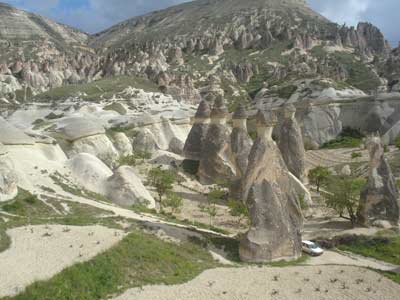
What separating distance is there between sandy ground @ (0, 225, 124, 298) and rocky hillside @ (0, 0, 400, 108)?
48.3 metres

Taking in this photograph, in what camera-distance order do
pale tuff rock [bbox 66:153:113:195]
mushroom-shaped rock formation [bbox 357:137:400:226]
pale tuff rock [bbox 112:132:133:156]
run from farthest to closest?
pale tuff rock [bbox 112:132:133:156]
pale tuff rock [bbox 66:153:113:195]
mushroom-shaped rock formation [bbox 357:137:400:226]

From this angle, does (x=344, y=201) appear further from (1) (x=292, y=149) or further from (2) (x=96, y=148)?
(2) (x=96, y=148)

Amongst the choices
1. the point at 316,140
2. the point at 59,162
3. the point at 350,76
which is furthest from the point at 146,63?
the point at 59,162

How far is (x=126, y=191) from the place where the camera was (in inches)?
914

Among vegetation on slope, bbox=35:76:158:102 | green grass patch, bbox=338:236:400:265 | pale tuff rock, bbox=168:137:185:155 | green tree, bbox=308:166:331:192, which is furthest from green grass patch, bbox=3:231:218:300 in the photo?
vegetation on slope, bbox=35:76:158:102

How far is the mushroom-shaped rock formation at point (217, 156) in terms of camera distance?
1187 inches

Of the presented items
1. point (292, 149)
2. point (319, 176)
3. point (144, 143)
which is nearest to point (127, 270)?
point (319, 176)

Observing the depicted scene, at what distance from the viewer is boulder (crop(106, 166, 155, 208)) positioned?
75.8 ft

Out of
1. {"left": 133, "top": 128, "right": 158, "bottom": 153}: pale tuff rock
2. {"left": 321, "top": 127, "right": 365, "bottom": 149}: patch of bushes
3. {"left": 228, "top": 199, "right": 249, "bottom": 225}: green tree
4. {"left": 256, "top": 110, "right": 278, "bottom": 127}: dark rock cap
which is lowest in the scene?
{"left": 321, "top": 127, "right": 365, "bottom": 149}: patch of bushes

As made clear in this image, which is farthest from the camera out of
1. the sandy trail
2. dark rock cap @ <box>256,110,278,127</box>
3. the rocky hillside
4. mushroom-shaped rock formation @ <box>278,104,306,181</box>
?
the rocky hillside

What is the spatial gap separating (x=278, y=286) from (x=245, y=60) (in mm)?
104112

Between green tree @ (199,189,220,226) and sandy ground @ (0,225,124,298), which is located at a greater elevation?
sandy ground @ (0,225,124,298)

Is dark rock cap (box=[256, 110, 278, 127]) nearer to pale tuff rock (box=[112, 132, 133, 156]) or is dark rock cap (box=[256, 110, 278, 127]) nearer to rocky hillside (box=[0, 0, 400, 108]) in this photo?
pale tuff rock (box=[112, 132, 133, 156])

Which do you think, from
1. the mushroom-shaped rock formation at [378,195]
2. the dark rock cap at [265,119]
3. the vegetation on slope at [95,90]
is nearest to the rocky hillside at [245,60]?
the vegetation on slope at [95,90]
